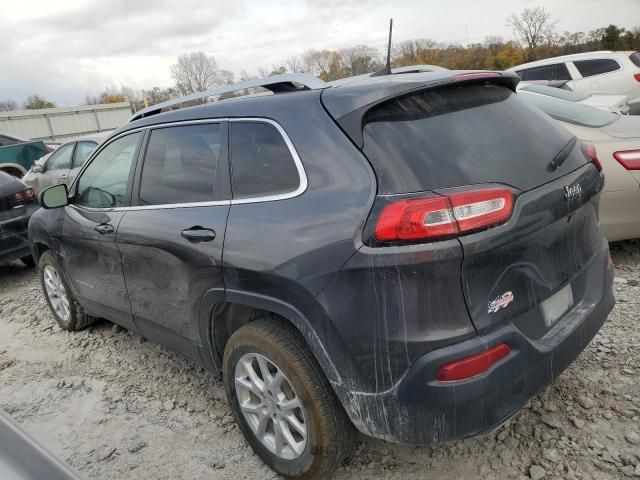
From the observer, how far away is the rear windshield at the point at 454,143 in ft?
6.21

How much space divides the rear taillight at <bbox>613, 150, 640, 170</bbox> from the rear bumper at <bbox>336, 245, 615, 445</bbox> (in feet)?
8.05

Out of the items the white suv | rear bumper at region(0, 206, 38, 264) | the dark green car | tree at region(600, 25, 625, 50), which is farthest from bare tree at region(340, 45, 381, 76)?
tree at region(600, 25, 625, 50)

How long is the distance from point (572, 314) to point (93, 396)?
298cm

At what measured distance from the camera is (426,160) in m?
1.91

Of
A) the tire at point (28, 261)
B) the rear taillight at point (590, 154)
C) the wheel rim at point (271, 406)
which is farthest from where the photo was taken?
the tire at point (28, 261)

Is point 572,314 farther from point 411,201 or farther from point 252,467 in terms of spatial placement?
point 252,467

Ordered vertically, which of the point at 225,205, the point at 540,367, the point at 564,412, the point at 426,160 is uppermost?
the point at 426,160

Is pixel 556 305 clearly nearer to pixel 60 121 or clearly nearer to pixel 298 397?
pixel 298 397

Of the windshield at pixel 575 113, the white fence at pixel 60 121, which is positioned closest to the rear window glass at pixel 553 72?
the windshield at pixel 575 113

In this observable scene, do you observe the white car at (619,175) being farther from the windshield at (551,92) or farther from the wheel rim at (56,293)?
the wheel rim at (56,293)

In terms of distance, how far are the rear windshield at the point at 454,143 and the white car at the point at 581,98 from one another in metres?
4.02

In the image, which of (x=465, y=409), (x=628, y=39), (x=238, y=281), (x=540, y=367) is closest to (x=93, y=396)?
(x=238, y=281)

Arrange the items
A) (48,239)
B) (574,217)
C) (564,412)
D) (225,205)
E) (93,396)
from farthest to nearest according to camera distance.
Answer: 1. (48,239)
2. (93,396)
3. (564,412)
4. (225,205)
5. (574,217)

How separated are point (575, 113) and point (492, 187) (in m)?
3.59
